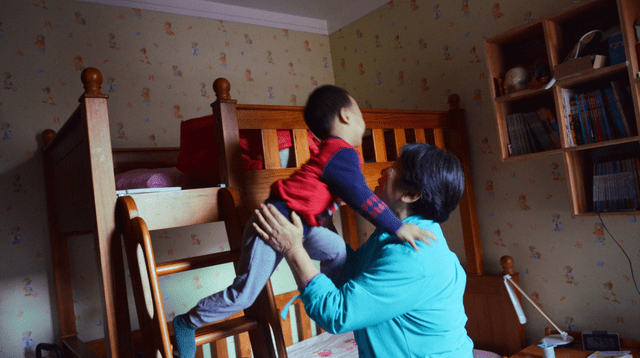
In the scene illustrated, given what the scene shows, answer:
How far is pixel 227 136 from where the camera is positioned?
1.70 metres

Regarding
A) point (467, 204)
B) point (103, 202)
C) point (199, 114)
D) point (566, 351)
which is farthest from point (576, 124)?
point (199, 114)

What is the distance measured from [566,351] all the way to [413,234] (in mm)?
1679

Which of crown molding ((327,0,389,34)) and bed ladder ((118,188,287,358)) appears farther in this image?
crown molding ((327,0,389,34))

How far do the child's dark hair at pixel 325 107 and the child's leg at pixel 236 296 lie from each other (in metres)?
0.38

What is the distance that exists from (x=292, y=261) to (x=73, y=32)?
7.88ft

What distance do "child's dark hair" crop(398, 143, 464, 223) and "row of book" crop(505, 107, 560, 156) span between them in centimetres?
131

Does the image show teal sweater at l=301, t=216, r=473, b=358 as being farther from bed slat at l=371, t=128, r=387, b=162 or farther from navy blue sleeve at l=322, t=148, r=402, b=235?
bed slat at l=371, t=128, r=387, b=162

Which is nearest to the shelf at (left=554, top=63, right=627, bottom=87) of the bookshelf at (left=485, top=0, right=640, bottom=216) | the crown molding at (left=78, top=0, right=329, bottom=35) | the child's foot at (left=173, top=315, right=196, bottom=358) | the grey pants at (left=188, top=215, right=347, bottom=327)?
the bookshelf at (left=485, top=0, right=640, bottom=216)

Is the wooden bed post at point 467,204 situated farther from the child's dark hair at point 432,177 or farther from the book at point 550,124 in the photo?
the child's dark hair at point 432,177

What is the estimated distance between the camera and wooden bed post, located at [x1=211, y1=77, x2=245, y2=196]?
1690 millimetres

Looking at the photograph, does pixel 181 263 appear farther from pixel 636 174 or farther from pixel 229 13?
pixel 229 13

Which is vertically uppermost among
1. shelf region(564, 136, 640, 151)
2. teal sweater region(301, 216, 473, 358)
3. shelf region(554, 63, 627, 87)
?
shelf region(554, 63, 627, 87)

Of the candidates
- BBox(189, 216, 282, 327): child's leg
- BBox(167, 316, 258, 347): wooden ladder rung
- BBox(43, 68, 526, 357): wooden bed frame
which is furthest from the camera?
BBox(43, 68, 526, 357): wooden bed frame

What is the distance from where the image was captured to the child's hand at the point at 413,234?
1.06 meters
